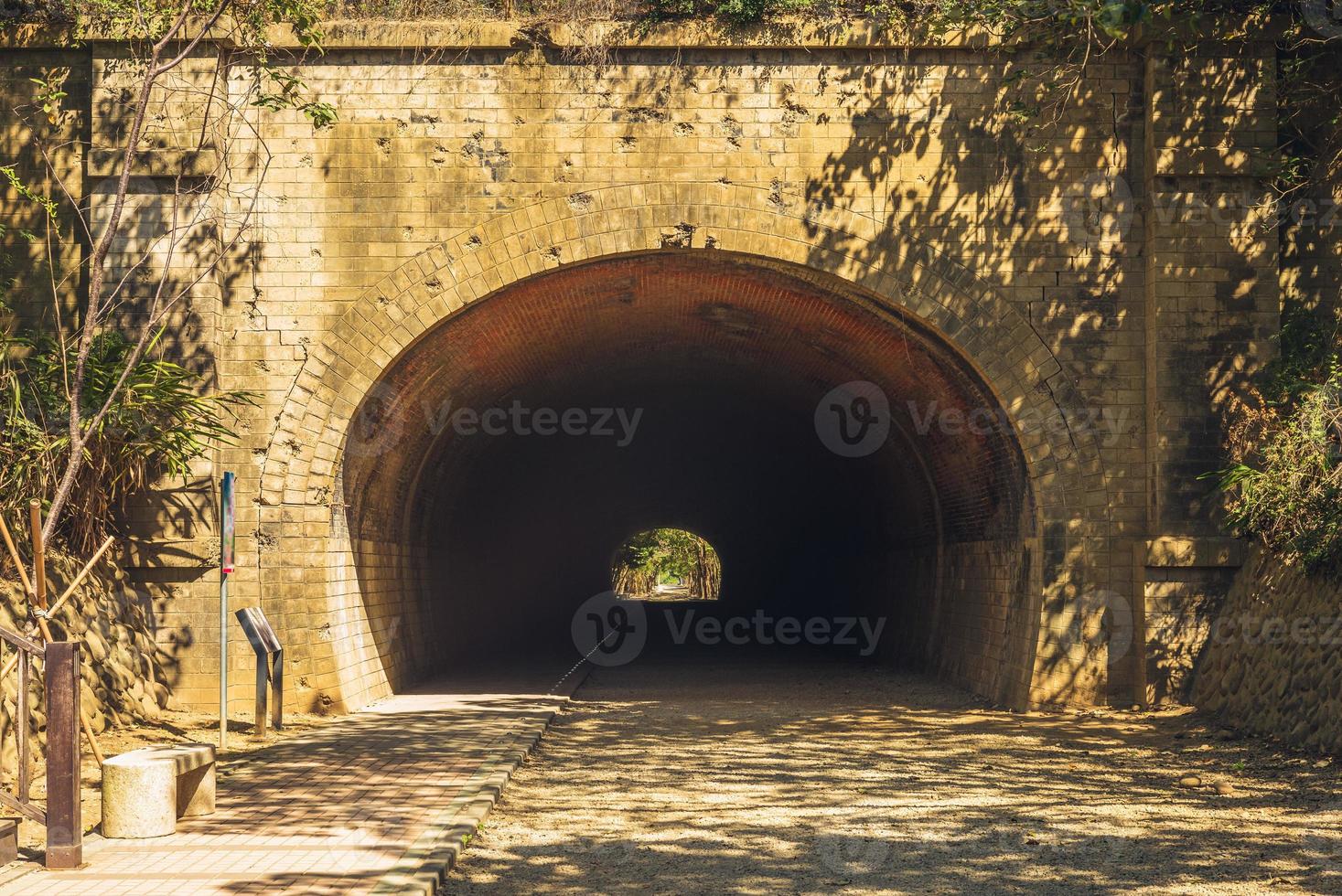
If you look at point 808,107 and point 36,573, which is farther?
point 808,107

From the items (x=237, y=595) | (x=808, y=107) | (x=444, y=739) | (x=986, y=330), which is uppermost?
(x=808, y=107)

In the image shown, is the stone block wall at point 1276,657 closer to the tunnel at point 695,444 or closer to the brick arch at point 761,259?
the brick arch at point 761,259

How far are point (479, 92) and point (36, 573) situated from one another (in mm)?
6503

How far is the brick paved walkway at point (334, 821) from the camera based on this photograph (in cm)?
581

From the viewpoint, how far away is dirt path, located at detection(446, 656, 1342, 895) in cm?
616

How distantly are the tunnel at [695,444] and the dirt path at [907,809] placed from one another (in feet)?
8.02

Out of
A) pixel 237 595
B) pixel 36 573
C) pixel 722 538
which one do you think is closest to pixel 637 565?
pixel 722 538

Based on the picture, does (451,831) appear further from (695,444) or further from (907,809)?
(695,444)

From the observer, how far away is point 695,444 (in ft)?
80.1

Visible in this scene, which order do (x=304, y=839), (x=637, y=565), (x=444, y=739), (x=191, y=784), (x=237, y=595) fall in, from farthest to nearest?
(x=637, y=565) → (x=237, y=595) → (x=444, y=739) → (x=191, y=784) → (x=304, y=839)

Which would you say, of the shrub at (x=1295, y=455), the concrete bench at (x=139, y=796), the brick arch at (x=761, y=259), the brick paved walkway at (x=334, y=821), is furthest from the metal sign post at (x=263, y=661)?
the shrub at (x=1295, y=455)

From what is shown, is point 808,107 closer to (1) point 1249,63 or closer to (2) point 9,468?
(1) point 1249,63

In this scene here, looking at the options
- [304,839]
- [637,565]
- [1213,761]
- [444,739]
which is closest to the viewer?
[304,839]

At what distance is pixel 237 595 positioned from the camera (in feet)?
39.0
